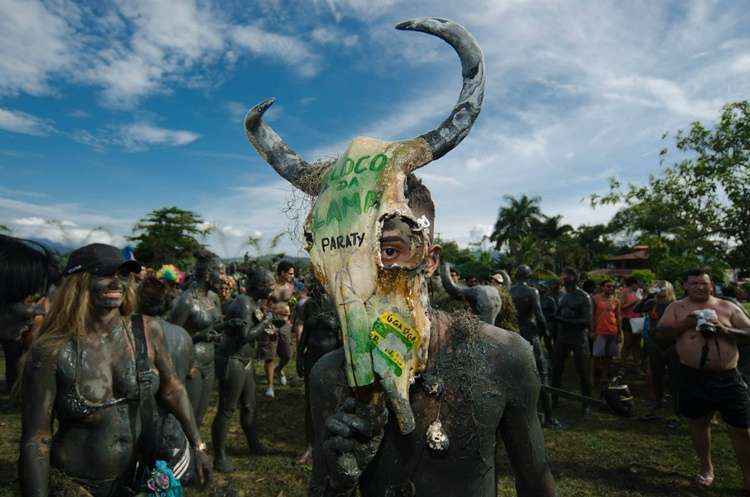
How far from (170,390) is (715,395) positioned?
5411 mm

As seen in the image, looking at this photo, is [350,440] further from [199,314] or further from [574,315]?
[574,315]

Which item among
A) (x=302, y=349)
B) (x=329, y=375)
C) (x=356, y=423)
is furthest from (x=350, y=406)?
(x=302, y=349)

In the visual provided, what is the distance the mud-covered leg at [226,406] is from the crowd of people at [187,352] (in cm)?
2

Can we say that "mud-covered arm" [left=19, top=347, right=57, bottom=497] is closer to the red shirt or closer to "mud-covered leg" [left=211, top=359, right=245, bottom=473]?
"mud-covered leg" [left=211, top=359, right=245, bottom=473]

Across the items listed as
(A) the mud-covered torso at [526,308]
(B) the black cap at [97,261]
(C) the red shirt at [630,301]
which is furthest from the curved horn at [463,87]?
(C) the red shirt at [630,301]

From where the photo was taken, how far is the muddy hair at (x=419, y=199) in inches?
69.4

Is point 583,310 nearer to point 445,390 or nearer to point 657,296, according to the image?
point 657,296

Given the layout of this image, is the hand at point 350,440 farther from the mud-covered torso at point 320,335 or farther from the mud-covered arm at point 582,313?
the mud-covered arm at point 582,313

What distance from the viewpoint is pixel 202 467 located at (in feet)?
9.45

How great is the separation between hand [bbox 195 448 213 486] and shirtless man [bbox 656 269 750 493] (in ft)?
16.4

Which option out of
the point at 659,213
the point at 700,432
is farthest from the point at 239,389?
the point at 659,213

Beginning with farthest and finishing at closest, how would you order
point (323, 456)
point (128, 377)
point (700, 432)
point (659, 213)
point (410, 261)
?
point (659, 213), point (700, 432), point (128, 377), point (410, 261), point (323, 456)

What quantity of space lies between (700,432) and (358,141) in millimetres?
5797

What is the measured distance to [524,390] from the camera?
5.74 ft
